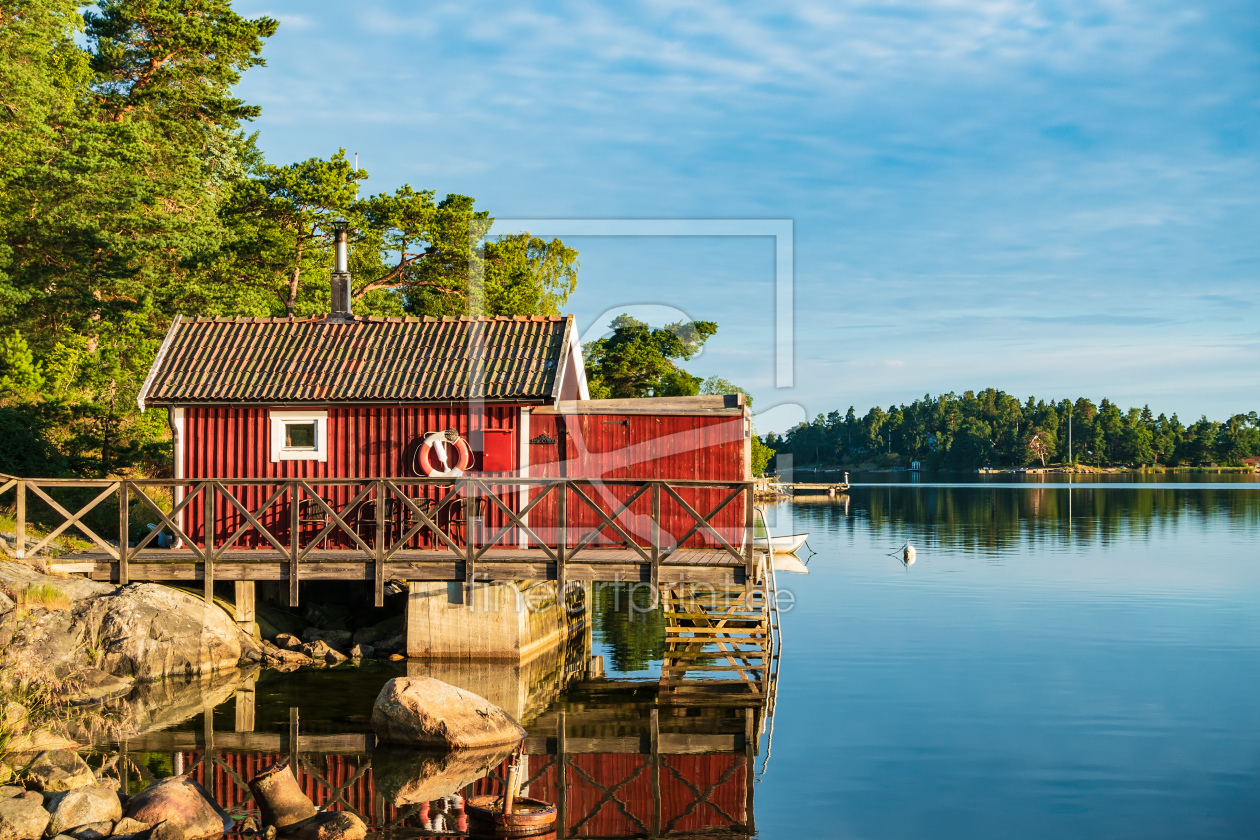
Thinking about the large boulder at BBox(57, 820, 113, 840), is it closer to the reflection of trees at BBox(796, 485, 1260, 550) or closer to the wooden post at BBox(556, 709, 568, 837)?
the wooden post at BBox(556, 709, 568, 837)

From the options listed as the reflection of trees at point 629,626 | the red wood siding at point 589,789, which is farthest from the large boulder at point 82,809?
the reflection of trees at point 629,626

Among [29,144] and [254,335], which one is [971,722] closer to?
[254,335]

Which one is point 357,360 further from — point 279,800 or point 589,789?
point 279,800

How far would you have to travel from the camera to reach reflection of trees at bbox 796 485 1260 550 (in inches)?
2001

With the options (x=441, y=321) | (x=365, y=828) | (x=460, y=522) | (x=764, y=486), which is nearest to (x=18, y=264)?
(x=441, y=321)

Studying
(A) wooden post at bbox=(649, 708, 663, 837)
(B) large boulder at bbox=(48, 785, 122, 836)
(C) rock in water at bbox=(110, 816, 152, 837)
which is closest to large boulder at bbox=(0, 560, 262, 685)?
(B) large boulder at bbox=(48, 785, 122, 836)

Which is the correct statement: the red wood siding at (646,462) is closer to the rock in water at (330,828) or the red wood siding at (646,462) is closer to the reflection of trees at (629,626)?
the reflection of trees at (629,626)

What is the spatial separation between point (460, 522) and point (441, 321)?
3.91 meters

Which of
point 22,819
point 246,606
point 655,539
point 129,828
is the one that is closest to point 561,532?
point 655,539

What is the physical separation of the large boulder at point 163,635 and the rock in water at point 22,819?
701 centimetres

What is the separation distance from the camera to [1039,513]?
222 ft

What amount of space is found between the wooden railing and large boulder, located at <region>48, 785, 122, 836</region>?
6.38 meters

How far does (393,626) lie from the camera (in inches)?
809

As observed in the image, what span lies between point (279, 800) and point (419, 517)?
6294 mm
